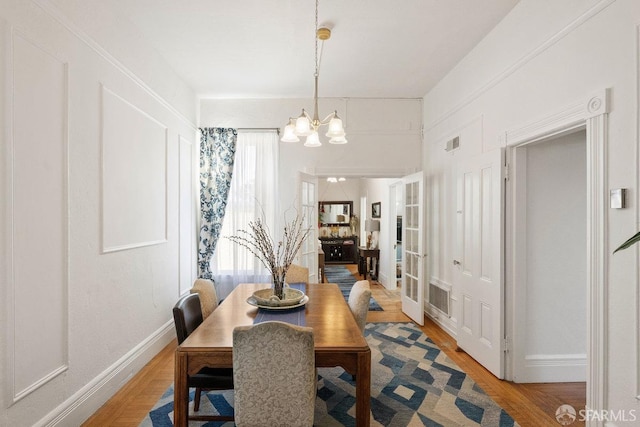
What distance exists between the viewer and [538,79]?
2584 mm

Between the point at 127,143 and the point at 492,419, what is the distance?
142 inches

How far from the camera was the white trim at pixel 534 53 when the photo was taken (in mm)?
2062

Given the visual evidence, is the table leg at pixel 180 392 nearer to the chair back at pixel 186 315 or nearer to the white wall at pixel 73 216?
the chair back at pixel 186 315

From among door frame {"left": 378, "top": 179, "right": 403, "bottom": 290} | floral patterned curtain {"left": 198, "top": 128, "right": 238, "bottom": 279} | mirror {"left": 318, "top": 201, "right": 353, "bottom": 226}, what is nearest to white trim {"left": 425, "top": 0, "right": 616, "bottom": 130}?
door frame {"left": 378, "top": 179, "right": 403, "bottom": 290}

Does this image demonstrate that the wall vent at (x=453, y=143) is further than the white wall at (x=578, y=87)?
Yes

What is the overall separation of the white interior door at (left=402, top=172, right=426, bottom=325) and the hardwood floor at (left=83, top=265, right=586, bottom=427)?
1014mm

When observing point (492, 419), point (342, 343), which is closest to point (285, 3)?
point (342, 343)

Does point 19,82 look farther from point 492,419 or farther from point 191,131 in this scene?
point 492,419

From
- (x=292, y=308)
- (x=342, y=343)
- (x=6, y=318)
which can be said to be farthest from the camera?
(x=292, y=308)

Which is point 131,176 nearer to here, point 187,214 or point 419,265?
point 187,214

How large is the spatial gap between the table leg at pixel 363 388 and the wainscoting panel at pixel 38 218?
1837 millimetres

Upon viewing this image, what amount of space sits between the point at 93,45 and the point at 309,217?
130 inches

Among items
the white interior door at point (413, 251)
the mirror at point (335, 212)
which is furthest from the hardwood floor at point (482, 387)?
the mirror at point (335, 212)

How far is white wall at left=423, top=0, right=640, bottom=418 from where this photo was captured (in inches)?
72.4
